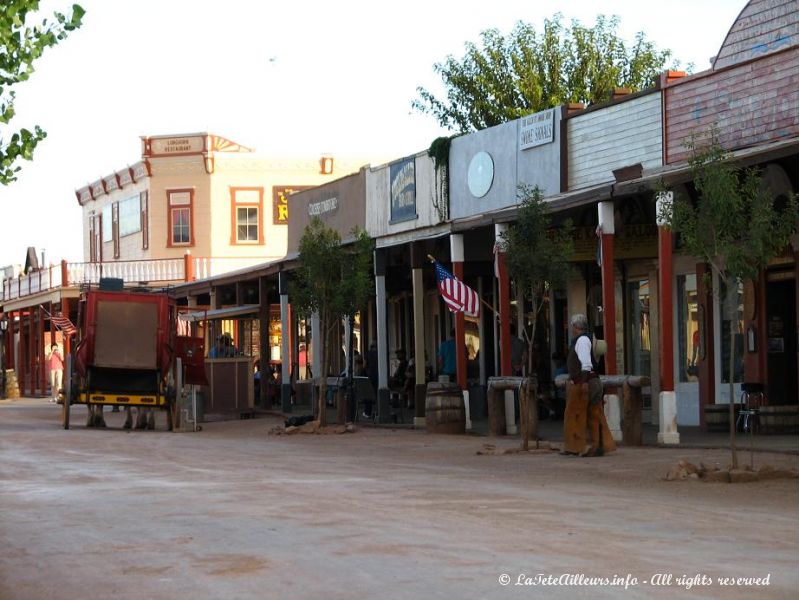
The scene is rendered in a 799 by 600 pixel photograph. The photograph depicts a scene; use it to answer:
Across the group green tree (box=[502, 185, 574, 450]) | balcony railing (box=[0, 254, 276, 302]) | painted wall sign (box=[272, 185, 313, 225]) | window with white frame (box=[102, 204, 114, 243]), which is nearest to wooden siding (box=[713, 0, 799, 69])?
green tree (box=[502, 185, 574, 450])

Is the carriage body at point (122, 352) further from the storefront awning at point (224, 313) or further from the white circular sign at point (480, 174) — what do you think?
the storefront awning at point (224, 313)

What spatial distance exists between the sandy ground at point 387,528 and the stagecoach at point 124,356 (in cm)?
836

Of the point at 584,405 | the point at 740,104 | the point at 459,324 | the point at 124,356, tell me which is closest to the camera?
the point at 584,405

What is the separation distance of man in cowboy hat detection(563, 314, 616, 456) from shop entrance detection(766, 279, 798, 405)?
4.03 metres

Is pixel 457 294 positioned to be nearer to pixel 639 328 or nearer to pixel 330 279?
pixel 330 279

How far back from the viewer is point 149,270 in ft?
174

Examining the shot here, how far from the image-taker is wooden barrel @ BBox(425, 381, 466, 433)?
24.1m

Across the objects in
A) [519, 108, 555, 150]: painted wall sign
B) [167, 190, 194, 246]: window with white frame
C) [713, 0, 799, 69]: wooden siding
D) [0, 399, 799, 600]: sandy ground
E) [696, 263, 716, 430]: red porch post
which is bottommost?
[0, 399, 799, 600]: sandy ground

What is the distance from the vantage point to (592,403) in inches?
726

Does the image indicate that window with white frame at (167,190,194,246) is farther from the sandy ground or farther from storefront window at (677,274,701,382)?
the sandy ground

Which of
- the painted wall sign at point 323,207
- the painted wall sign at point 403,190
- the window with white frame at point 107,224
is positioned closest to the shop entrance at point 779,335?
the painted wall sign at point 403,190

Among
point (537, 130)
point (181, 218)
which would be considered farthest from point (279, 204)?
point (537, 130)

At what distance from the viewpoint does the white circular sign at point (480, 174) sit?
84.4 ft

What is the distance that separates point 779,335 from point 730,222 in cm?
714
